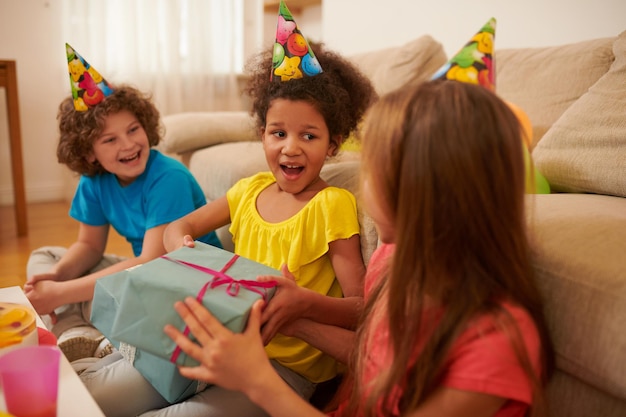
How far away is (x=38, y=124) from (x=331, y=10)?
6.36 feet

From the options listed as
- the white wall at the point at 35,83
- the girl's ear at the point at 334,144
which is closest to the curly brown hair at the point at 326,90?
the girl's ear at the point at 334,144

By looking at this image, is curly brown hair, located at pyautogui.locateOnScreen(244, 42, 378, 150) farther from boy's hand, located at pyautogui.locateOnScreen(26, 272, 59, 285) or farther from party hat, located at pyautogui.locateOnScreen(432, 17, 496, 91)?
boy's hand, located at pyautogui.locateOnScreen(26, 272, 59, 285)

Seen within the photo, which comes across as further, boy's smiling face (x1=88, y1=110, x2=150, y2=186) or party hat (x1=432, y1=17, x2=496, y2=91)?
boy's smiling face (x1=88, y1=110, x2=150, y2=186)

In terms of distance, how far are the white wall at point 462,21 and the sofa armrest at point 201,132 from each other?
928 millimetres

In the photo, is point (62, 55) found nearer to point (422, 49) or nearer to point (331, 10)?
point (331, 10)

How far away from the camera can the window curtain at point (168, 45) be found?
329cm

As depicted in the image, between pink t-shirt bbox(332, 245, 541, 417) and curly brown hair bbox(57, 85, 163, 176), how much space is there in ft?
4.09

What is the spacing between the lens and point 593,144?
47.3 inches

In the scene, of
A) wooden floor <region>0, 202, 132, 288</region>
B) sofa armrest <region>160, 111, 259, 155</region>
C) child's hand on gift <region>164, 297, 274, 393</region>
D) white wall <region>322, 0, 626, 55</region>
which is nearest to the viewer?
child's hand on gift <region>164, 297, 274, 393</region>

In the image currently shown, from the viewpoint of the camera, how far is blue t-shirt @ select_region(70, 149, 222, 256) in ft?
4.96

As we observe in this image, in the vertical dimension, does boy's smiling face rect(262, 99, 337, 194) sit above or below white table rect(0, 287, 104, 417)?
above

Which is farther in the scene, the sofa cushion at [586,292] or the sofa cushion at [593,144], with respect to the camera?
the sofa cushion at [593,144]

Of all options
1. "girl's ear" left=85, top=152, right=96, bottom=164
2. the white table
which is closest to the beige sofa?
"girl's ear" left=85, top=152, right=96, bottom=164

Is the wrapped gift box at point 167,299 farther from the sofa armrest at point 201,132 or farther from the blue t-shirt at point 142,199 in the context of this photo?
the sofa armrest at point 201,132
